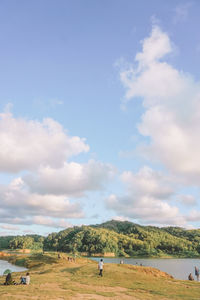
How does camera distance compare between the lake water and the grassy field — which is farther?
the lake water

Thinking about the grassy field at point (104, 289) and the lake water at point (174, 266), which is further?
the lake water at point (174, 266)

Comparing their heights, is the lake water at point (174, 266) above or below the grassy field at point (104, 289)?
below

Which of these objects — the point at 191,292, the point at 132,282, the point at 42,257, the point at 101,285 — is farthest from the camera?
the point at 42,257

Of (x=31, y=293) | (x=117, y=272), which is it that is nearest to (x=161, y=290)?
(x=117, y=272)

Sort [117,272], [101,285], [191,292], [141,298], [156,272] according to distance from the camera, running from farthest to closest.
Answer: [156,272] → [117,272] → [101,285] → [191,292] → [141,298]

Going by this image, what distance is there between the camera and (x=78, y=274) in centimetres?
4609

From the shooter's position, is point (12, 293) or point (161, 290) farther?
point (161, 290)

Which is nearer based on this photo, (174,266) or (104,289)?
(104,289)

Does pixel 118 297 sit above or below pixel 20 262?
above

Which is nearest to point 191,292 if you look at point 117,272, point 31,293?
point 117,272

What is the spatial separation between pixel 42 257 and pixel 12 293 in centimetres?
8477

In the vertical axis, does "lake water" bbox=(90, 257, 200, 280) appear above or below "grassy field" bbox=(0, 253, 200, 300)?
below

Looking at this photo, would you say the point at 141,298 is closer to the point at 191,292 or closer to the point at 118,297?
the point at 118,297

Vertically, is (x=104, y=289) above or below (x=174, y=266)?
above
